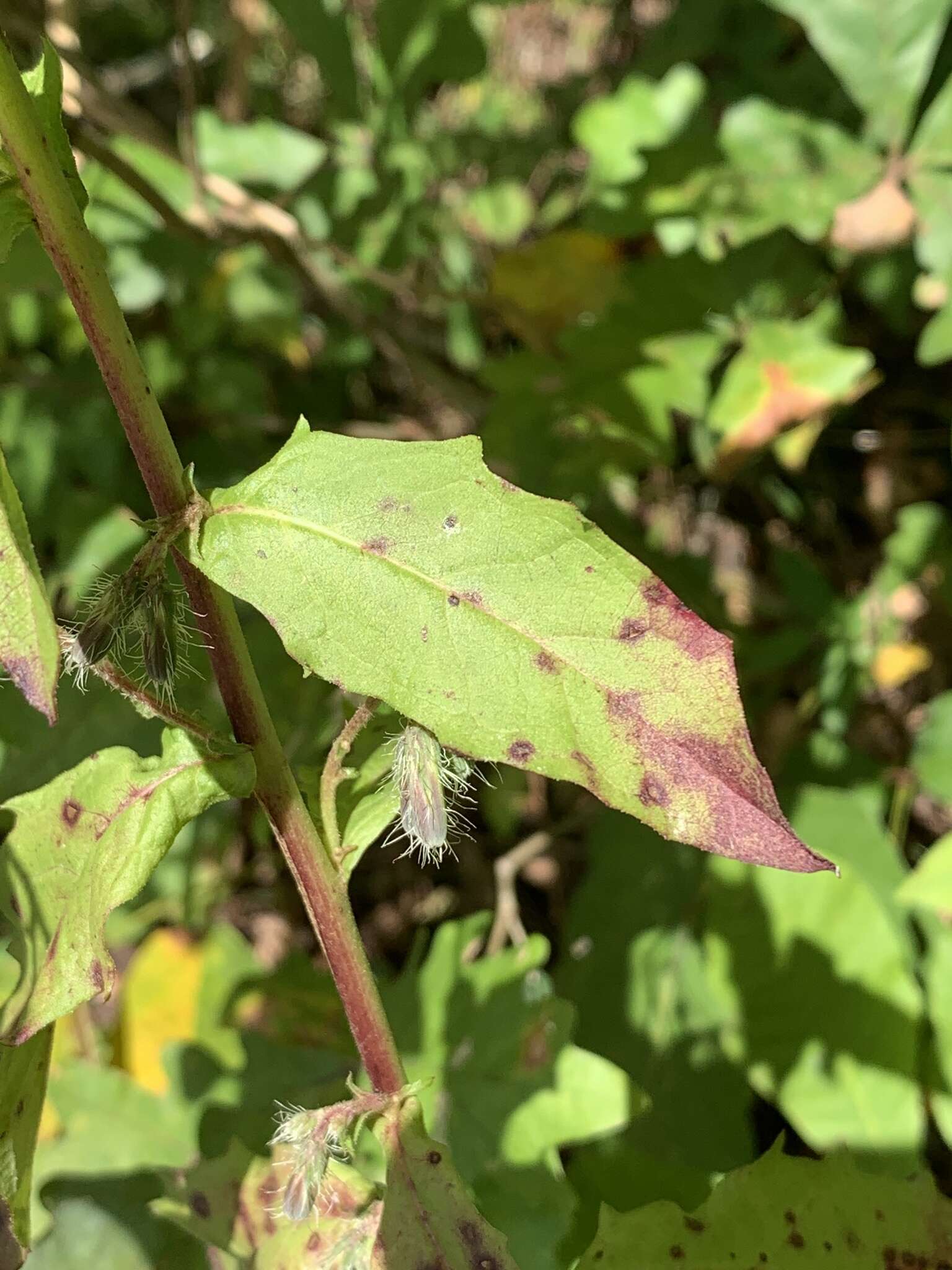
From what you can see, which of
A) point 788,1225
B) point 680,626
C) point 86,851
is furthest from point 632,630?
point 788,1225

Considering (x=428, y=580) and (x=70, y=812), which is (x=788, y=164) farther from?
(x=70, y=812)

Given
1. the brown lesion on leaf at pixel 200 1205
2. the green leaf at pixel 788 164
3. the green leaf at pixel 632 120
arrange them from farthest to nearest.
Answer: the green leaf at pixel 632 120, the green leaf at pixel 788 164, the brown lesion on leaf at pixel 200 1205

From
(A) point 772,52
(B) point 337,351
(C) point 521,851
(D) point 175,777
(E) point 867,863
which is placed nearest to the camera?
(D) point 175,777

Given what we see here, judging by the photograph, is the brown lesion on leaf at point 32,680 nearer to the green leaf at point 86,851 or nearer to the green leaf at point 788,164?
the green leaf at point 86,851

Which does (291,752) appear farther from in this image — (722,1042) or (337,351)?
(337,351)

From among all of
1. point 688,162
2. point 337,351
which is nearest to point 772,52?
point 688,162

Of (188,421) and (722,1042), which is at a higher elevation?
(188,421)

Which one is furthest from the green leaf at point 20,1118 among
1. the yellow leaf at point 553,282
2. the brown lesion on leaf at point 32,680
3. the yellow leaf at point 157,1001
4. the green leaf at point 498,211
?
the green leaf at point 498,211

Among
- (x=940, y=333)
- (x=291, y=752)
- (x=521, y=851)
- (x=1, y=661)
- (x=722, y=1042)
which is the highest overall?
(x=1, y=661)
